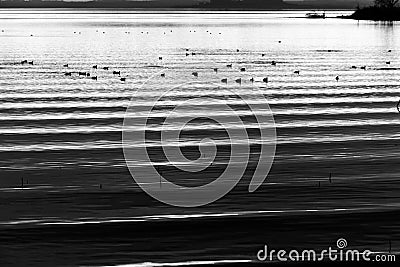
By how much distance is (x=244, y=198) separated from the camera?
21812 mm

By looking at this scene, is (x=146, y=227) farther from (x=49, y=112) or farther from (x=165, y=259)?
(x=49, y=112)

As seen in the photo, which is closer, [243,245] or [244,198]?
[243,245]

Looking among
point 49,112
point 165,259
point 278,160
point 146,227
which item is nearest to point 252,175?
point 278,160

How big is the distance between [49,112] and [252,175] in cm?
1743

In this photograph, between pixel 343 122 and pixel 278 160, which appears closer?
pixel 278 160

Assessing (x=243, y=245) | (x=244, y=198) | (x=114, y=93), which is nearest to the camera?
(x=243, y=245)

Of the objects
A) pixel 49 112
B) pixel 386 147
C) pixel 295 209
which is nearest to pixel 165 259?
pixel 295 209

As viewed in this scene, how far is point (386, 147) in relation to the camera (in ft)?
99.1

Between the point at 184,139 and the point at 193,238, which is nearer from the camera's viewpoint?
the point at 193,238

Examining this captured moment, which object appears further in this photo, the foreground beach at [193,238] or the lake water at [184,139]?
the lake water at [184,139]

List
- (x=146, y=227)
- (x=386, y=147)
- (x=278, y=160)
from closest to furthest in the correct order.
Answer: (x=146, y=227) → (x=278, y=160) → (x=386, y=147)

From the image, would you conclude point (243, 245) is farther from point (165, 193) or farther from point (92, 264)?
point (165, 193)

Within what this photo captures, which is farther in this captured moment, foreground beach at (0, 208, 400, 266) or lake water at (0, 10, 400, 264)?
lake water at (0, 10, 400, 264)

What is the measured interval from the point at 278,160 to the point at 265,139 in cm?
448
